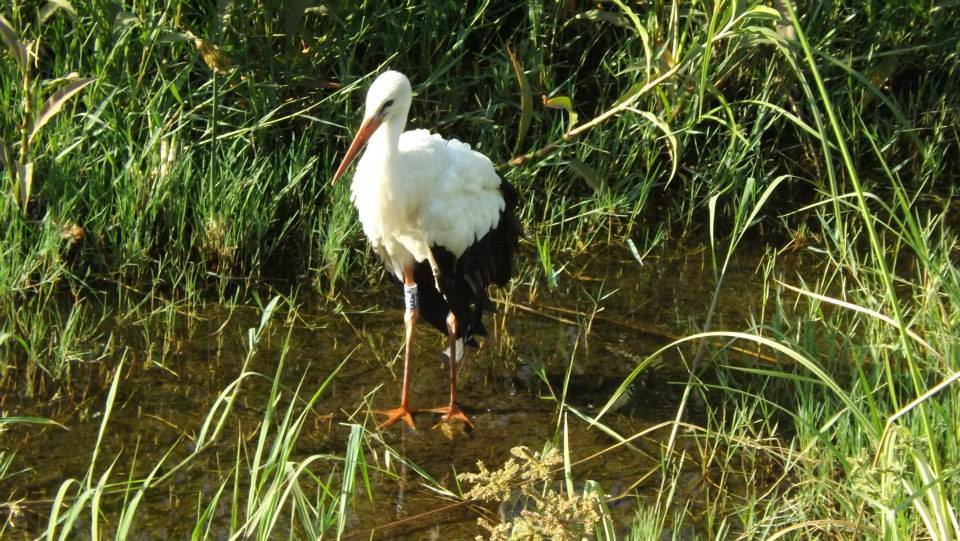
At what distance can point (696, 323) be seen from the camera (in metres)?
4.60

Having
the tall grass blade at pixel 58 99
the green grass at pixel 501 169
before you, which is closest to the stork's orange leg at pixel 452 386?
the green grass at pixel 501 169

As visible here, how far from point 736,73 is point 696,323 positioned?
1.26 metres

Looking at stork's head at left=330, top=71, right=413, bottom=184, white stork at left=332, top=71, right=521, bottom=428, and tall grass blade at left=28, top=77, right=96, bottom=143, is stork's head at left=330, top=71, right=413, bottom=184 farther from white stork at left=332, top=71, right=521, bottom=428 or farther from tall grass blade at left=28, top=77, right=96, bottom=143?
tall grass blade at left=28, top=77, right=96, bottom=143

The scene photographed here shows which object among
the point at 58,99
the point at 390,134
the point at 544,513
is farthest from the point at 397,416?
the point at 544,513

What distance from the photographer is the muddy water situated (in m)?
3.44

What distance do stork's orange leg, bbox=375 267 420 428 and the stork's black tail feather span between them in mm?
67

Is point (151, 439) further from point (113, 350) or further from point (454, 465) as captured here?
point (454, 465)

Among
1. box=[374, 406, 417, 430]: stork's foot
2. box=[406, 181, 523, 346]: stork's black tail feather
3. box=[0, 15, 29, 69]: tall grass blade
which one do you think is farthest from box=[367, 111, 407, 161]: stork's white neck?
box=[0, 15, 29, 69]: tall grass blade

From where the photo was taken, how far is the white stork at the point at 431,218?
Answer: 3889 mm

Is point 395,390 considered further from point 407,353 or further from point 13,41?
point 13,41

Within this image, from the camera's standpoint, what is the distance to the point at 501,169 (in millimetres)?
4938

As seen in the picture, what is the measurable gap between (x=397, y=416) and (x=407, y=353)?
21 cm

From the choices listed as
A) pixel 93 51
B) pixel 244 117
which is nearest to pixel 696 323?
pixel 244 117

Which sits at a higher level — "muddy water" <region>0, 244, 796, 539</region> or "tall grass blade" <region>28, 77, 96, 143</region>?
"tall grass blade" <region>28, 77, 96, 143</region>
